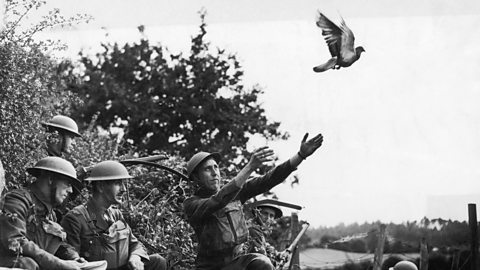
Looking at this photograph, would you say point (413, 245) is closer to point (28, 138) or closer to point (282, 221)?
point (282, 221)

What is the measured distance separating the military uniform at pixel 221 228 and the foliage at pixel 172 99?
54.2ft

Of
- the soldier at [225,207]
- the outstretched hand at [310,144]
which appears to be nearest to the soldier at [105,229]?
the soldier at [225,207]

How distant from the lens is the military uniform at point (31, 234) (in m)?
8.35

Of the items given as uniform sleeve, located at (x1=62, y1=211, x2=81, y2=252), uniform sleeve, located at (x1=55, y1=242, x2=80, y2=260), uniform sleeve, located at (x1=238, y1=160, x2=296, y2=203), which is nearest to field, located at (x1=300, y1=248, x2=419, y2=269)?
uniform sleeve, located at (x1=238, y1=160, x2=296, y2=203)

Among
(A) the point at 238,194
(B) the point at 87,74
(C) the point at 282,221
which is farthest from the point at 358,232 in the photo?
(B) the point at 87,74

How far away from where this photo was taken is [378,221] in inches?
777

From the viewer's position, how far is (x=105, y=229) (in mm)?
9469

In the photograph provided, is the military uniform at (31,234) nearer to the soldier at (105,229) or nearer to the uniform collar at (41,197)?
the uniform collar at (41,197)

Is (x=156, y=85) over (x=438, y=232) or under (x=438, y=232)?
over

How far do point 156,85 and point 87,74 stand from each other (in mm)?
1814

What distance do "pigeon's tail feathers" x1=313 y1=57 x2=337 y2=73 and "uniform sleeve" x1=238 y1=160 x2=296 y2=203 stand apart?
1.03 m

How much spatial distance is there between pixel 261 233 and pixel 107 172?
8.30ft

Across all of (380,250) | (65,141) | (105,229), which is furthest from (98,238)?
(380,250)

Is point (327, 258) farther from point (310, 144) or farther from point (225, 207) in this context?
point (310, 144)
